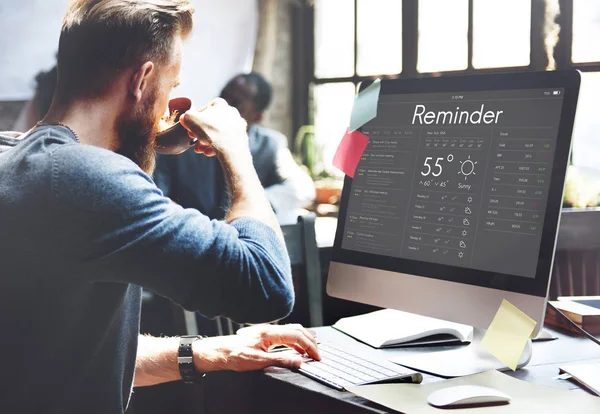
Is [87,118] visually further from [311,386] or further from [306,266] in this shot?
[306,266]

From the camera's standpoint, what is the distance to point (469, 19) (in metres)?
4.60

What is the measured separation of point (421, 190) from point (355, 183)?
15 centimetres

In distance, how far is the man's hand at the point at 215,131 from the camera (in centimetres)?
127

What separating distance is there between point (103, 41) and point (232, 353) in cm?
52

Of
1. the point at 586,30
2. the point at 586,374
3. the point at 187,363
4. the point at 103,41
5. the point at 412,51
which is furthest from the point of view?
the point at 412,51

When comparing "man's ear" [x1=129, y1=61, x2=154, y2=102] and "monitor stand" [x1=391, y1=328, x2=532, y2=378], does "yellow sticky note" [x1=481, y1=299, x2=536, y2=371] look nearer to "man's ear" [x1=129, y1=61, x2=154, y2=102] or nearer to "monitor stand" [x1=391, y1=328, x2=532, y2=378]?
"monitor stand" [x1=391, y1=328, x2=532, y2=378]

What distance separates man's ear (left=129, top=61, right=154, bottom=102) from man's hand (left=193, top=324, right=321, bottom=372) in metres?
0.42

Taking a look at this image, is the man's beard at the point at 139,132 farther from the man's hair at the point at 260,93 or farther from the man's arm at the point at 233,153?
the man's hair at the point at 260,93

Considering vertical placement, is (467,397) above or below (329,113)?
below

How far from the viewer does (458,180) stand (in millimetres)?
1147

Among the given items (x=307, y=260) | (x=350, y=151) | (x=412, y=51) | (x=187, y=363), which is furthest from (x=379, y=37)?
(x=187, y=363)

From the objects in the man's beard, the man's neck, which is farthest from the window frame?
the man's neck

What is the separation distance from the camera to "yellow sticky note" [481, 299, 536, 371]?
1.03 m

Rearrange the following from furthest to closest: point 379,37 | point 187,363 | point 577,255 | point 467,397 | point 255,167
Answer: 1. point 379,37
2. point 255,167
3. point 577,255
4. point 187,363
5. point 467,397
